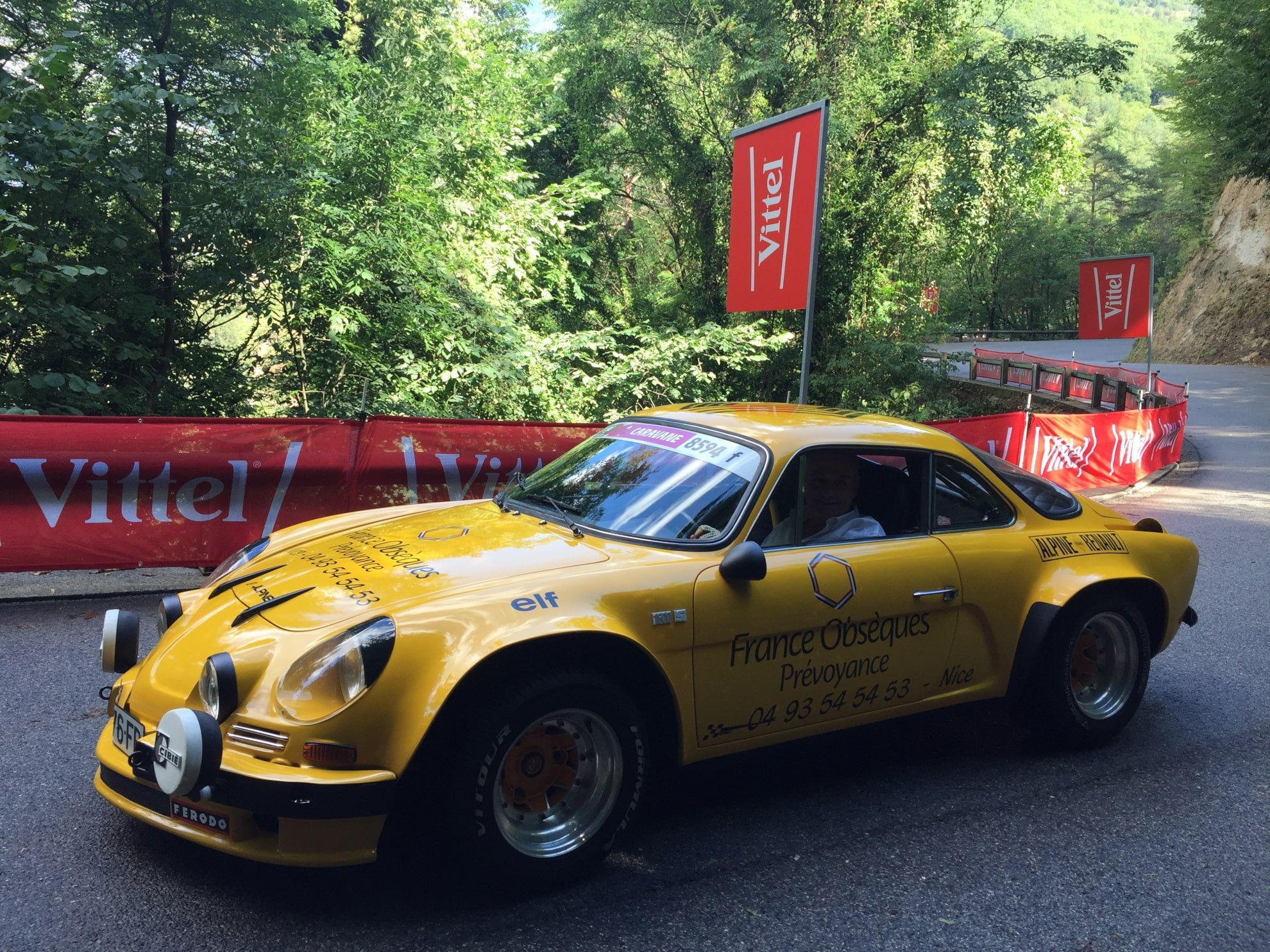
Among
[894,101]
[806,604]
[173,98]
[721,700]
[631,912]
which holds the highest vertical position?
[894,101]

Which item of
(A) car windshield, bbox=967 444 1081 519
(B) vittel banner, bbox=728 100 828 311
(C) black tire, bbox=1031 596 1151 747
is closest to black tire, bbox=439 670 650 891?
(C) black tire, bbox=1031 596 1151 747

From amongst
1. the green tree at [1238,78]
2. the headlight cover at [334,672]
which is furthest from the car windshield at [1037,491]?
the green tree at [1238,78]

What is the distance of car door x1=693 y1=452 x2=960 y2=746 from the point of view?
3.36m

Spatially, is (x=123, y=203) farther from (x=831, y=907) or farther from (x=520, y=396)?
(x=831, y=907)

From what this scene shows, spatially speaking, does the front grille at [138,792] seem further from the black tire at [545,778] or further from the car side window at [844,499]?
the car side window at [844,499]

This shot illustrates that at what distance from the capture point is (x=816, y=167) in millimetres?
8094

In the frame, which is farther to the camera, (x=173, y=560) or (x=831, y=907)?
(x=173, y=560)

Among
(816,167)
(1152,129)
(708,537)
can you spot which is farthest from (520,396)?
(1152,129)

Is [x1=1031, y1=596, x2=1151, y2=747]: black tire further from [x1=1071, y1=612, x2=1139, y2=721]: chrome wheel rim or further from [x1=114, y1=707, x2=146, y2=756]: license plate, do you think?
[x1=114, y1=707, x2=146, y2=756]: license plate

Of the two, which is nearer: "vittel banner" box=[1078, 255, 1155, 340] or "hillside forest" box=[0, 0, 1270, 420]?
"hillside forest" box=[0, 0, 1270, 420]

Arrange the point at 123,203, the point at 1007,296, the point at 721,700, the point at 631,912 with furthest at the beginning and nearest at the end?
1. the point at 1007,296
2. the point at 123,203
3. the point at 721,700
4. the point at 631,912

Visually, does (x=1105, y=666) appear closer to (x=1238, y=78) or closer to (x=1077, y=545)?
(x=1077, y=545)

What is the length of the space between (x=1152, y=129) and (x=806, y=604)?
463 feet

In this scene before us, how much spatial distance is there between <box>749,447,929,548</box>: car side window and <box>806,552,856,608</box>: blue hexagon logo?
0.11m
